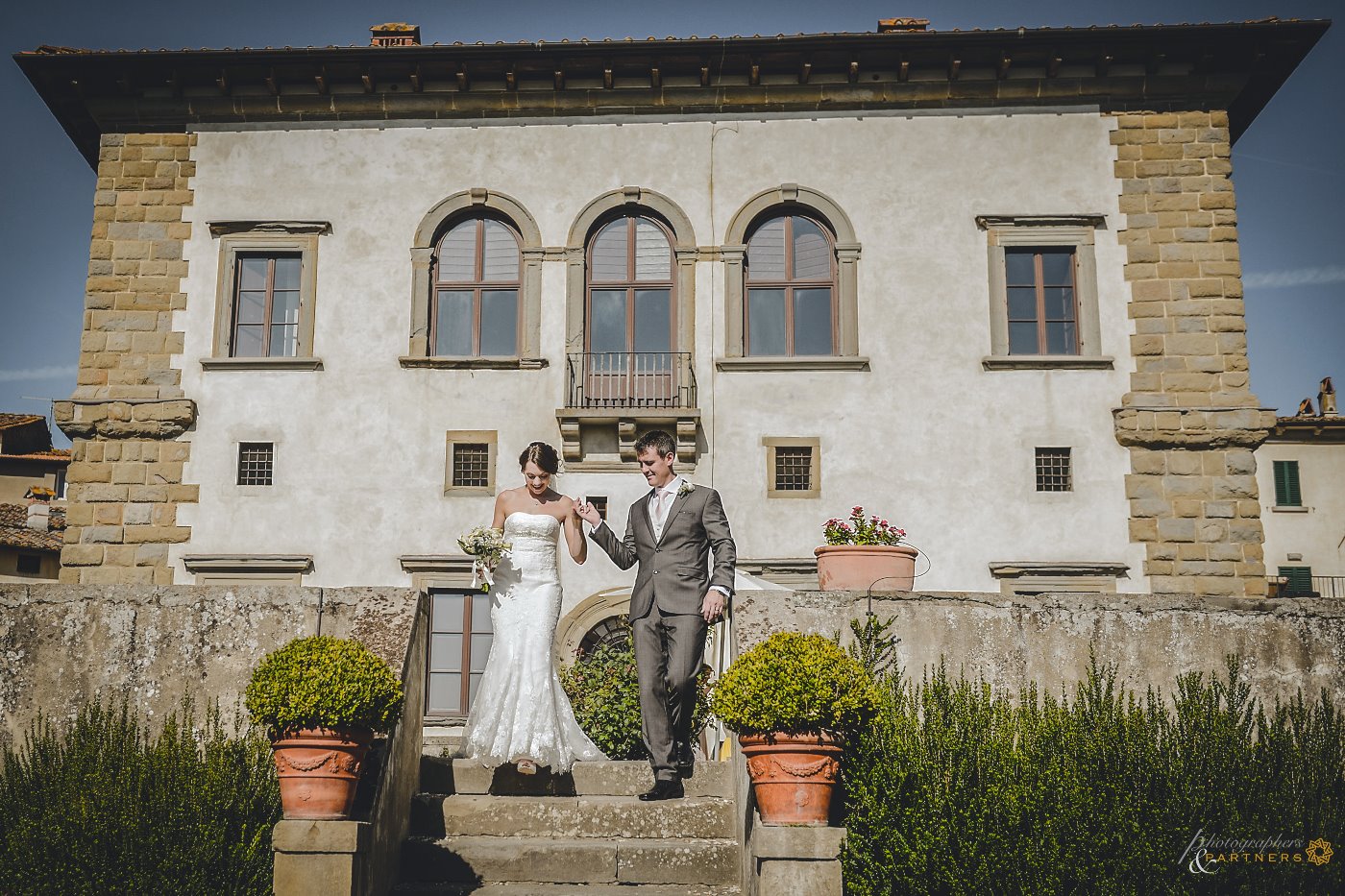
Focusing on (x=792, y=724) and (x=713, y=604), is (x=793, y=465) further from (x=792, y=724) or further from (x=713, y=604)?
(x=792, y=724)

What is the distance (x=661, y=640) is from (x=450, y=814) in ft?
5.29

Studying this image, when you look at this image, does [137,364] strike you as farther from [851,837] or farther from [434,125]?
[851,837]

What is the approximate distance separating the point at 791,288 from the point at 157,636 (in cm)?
1040

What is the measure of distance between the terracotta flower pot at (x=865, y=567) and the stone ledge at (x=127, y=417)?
30.0 ft

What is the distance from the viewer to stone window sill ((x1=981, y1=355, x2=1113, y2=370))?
52.0ft

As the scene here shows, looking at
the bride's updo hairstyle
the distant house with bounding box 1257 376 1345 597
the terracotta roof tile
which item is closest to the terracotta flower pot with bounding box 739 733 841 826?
the bride's updo hairstyle

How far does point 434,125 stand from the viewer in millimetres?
16781

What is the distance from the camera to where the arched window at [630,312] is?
633 inches

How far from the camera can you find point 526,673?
27.6 ft

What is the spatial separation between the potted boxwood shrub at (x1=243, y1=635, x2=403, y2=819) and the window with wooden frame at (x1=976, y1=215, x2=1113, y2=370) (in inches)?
449

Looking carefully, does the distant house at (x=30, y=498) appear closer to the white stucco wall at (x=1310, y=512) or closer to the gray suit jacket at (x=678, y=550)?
the gray suit jacket at (x=678, y=550)

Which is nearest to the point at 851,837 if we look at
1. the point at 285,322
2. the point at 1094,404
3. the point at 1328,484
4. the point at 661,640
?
the point at 661,640

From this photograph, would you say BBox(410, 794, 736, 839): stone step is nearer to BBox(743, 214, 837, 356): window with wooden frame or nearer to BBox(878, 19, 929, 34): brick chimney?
BBox(743, 214, 837, 356): window with wooden frame

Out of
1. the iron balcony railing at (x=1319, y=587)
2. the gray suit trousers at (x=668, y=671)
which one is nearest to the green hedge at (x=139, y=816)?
the gray suit trousers at (x=668, y=671)
